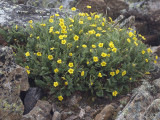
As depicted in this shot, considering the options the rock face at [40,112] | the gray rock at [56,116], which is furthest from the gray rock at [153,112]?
the rock face at [40,112]

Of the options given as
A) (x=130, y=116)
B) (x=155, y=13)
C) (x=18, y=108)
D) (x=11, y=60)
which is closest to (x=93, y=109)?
(x=130, y=116)

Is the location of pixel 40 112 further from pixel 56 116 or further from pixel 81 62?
pixel 81 62

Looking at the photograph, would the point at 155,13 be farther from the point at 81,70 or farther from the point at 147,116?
the point at 147,116

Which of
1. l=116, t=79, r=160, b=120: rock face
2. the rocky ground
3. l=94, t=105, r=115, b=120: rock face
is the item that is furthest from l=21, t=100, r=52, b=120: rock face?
l=116, t=79, r=160, b=120: rock face

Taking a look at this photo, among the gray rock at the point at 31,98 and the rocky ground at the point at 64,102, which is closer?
the rocky ground at the point at 64,102

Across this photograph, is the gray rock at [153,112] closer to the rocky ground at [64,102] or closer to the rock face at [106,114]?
the rocky ground at [64,102]

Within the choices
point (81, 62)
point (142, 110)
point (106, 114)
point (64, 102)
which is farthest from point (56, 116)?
point (142, 110)
